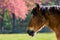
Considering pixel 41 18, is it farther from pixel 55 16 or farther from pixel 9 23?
pixel 9 23

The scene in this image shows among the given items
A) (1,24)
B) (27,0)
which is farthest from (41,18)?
(1,24)

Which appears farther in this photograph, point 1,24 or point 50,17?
point 1,24

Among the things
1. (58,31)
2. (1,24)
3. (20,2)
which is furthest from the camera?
(1,24)

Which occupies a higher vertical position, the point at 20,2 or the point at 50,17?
the point at 50,17

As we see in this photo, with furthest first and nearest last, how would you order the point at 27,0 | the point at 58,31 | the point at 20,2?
the point at 27,0
the point at 20,2
the point at 58,31

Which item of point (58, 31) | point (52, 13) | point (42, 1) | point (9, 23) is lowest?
point (9, 23)

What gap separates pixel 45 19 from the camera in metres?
6.31

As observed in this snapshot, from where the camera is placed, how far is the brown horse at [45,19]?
6269 millimetres

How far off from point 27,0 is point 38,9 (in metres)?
33.6

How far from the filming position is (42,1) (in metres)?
44.7

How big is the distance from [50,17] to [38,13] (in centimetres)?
31

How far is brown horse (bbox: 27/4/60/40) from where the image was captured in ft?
20.6

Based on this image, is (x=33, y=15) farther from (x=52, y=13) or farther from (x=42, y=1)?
(x=42, y=1)

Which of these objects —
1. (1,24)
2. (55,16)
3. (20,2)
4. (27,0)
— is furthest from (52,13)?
(1,24)
